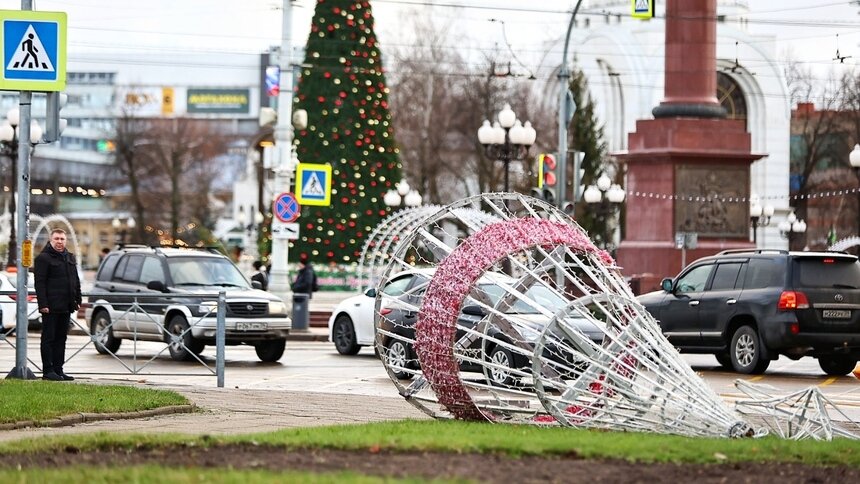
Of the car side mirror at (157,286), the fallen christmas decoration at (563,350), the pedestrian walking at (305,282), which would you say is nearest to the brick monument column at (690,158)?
the pedestrian walking at (305,282)

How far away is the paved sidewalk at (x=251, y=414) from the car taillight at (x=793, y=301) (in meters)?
7.60

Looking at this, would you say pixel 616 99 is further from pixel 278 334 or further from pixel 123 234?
pixel 278 334

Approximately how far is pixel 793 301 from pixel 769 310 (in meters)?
0.39

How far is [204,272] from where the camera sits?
2833 cm

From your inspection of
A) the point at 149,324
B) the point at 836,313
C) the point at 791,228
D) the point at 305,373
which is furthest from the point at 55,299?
the point at 791,228

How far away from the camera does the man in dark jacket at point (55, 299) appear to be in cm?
2044

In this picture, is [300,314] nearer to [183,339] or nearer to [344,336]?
[344,336]

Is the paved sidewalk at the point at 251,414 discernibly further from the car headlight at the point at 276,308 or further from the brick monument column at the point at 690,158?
the brick monument column at the point at 690,158

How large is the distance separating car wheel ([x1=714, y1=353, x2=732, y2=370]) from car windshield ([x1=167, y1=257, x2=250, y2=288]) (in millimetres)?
7724

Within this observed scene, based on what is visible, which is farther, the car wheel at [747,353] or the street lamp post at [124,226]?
the street lamp post at [124,226]

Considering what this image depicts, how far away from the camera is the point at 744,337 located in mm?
24812

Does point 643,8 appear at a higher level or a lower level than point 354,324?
higher

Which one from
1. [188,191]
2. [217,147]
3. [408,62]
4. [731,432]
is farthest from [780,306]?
[217,147]

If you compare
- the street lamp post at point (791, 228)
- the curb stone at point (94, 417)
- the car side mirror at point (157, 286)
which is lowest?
the curb stone at point (94, 417)
